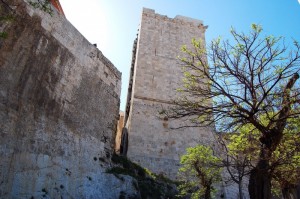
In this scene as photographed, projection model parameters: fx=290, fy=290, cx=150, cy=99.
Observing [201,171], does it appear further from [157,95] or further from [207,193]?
[157,95]

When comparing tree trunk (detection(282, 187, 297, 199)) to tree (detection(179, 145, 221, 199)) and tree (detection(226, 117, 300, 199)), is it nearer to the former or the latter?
tree (detection(226, 117, 300, 199))

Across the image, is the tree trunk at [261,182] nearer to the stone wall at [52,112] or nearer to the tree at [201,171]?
the stone wall at [52,112]

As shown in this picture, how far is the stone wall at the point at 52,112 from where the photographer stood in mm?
6492

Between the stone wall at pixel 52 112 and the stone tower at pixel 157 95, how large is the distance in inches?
218

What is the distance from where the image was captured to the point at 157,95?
702 inches

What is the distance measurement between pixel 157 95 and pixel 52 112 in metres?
10.5

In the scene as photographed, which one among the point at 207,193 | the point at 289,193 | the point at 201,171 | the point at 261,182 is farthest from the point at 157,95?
the point at 261,182

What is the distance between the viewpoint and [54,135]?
25.2 ft

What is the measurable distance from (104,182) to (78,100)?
8.64 feet

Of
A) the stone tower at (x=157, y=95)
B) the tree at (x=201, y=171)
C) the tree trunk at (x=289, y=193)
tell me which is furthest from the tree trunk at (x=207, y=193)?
the stone tower at (x=157, y=95)

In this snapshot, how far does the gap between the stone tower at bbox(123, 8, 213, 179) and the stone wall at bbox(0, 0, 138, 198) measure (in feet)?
18.2

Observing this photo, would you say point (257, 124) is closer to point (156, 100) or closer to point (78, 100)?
point (78, 100)

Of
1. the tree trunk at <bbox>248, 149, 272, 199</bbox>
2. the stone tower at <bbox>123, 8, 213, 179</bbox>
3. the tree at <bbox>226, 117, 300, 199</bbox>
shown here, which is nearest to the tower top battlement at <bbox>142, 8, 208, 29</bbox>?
the stone tower at <bbox>123, 8, 213, 179</bbox>

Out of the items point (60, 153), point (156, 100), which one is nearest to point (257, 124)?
point (60, 153)
